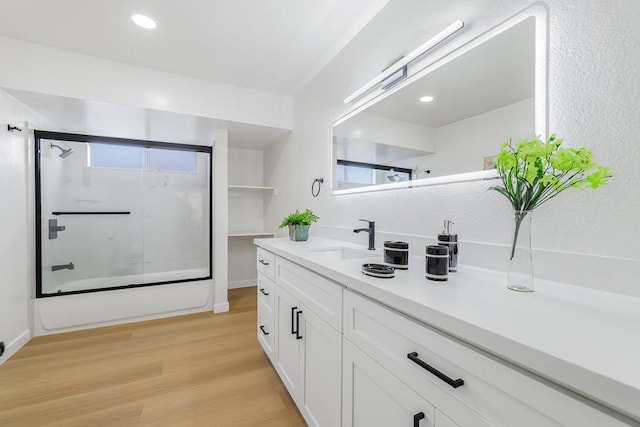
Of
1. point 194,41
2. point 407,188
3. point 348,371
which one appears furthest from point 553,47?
point 194,41

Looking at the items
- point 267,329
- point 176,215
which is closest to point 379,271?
point 267,329

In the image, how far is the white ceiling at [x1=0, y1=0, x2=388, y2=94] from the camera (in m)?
1.74

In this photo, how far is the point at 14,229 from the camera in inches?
86.6

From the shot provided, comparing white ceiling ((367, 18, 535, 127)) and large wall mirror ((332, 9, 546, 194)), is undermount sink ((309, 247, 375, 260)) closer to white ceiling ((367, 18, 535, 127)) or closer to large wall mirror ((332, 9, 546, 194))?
large wall mirror ((332, 9, 546, 194))

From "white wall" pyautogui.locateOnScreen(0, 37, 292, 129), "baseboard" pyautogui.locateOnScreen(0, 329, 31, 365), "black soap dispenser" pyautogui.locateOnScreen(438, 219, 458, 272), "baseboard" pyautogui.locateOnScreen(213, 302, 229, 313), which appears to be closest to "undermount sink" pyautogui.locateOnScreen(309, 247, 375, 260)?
"black soap dispenser" pyautogui.locateOnScreen(438, 219, 458, 272)

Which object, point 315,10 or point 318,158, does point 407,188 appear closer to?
point 318,158

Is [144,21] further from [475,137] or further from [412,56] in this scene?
[475,137]

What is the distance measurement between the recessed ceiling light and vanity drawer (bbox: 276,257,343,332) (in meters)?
1.92

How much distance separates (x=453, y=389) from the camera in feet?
2.03

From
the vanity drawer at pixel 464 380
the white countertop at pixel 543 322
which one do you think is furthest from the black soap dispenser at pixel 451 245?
the vanity drawer at pixel 464 380

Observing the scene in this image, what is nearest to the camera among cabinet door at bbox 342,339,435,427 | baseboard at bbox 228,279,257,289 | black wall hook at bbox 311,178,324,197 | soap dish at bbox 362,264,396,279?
cabinet door at bbox 342,339,435,427

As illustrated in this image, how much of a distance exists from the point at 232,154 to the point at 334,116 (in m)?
2.30

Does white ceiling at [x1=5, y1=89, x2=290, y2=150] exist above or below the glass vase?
above

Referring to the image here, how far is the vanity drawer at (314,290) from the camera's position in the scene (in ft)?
3.59
